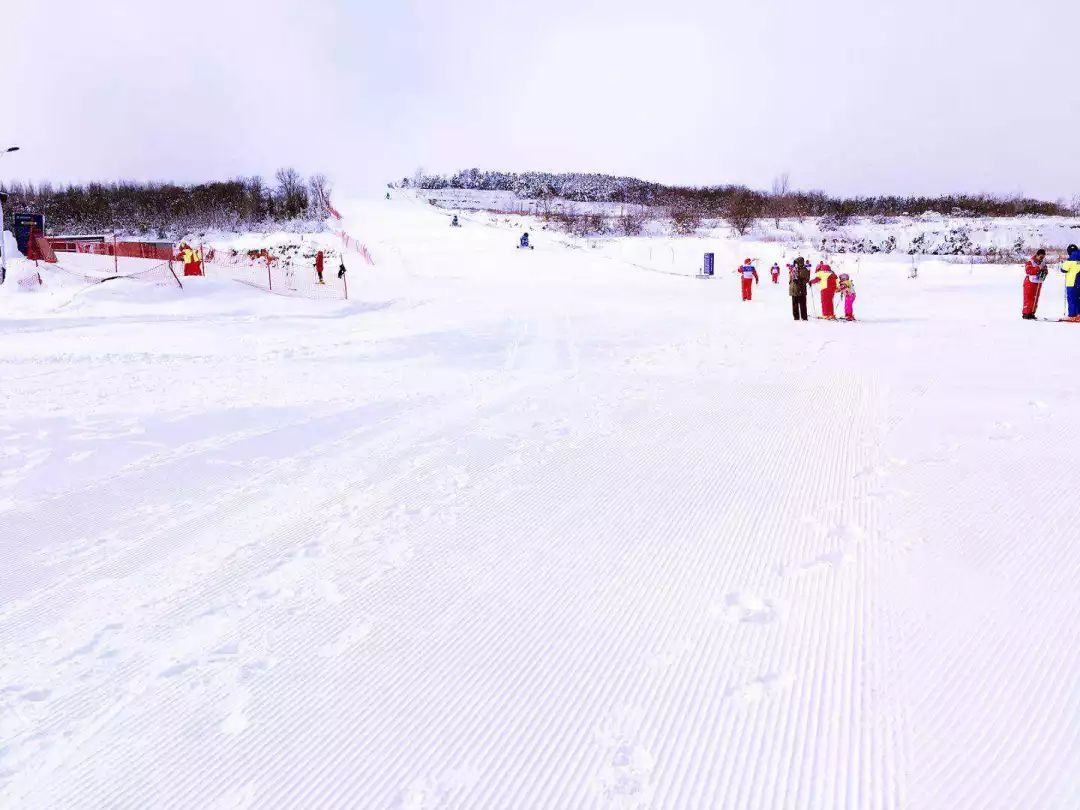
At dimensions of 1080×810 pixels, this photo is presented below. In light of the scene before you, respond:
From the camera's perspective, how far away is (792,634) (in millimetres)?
2998

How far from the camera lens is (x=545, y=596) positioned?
11.2 ft

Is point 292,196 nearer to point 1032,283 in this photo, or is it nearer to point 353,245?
point 353,245

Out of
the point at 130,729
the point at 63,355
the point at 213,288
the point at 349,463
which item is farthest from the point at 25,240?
the point at 130,729

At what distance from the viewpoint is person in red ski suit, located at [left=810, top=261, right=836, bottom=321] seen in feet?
52.4

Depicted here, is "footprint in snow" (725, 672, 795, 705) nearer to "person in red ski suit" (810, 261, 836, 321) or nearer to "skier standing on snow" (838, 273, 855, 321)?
"skier standing on snow" (838, 273, 855, 321)

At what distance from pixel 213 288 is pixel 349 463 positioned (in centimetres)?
1677

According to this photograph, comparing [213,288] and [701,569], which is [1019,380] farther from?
[213,288]

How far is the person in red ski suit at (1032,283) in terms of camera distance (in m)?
15.0

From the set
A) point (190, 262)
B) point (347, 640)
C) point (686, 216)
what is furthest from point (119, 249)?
point (686, 216)

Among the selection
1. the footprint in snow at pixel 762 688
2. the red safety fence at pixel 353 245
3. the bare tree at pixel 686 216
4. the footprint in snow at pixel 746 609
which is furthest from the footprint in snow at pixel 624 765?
the bare tree at pixel 686 216

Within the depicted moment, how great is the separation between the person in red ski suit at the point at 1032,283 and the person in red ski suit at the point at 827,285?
3796 mm

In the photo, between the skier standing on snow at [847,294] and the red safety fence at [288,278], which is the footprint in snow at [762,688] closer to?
the skier standing on snow at [847,294]

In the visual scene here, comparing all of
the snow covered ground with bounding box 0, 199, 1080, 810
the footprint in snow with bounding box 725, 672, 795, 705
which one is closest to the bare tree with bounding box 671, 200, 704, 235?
the snow covered ground with bounding box 0, 199, 1080, 810

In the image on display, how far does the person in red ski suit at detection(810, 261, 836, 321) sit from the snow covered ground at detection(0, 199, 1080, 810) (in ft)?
26.1
